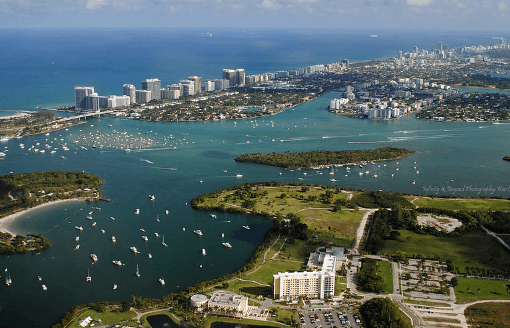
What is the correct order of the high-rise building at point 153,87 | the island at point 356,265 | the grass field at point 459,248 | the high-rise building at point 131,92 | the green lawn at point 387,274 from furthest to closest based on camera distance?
the high-rise building at point 153,87 < the high-rise building at point 131,92 < the grass field at point 459,248 < the green lawn at point 387,274 < the island at point 356,265

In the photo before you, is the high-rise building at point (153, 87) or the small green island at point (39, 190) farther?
the high-rise building at point (153, 87)

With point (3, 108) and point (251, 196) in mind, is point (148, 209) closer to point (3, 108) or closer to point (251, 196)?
point (251, 196)

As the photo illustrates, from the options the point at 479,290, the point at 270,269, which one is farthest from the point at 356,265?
the point at 479,290

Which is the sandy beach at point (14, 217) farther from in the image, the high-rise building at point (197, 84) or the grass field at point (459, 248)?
the high-rise building at point (197, 84)


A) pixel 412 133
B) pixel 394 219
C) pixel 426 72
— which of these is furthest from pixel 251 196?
pixel 426 72

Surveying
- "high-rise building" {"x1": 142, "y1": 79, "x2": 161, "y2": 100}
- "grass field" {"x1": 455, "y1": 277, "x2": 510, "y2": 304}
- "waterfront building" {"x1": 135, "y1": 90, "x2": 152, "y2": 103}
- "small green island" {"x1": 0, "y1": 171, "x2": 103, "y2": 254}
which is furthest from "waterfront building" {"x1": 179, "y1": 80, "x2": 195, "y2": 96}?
"grass field" {"x1": 455, "y1": 277, "x2": 510, "y2": 304}

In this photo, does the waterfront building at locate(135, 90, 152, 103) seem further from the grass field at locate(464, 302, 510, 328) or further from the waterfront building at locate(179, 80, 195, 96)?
the grass field at locate(464, 302, 510, 328)

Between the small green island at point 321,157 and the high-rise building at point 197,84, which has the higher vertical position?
the high-rise building at point 197,84

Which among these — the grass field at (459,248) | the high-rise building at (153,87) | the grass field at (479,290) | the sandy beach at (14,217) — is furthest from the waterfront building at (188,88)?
the grass field at (479,290)
